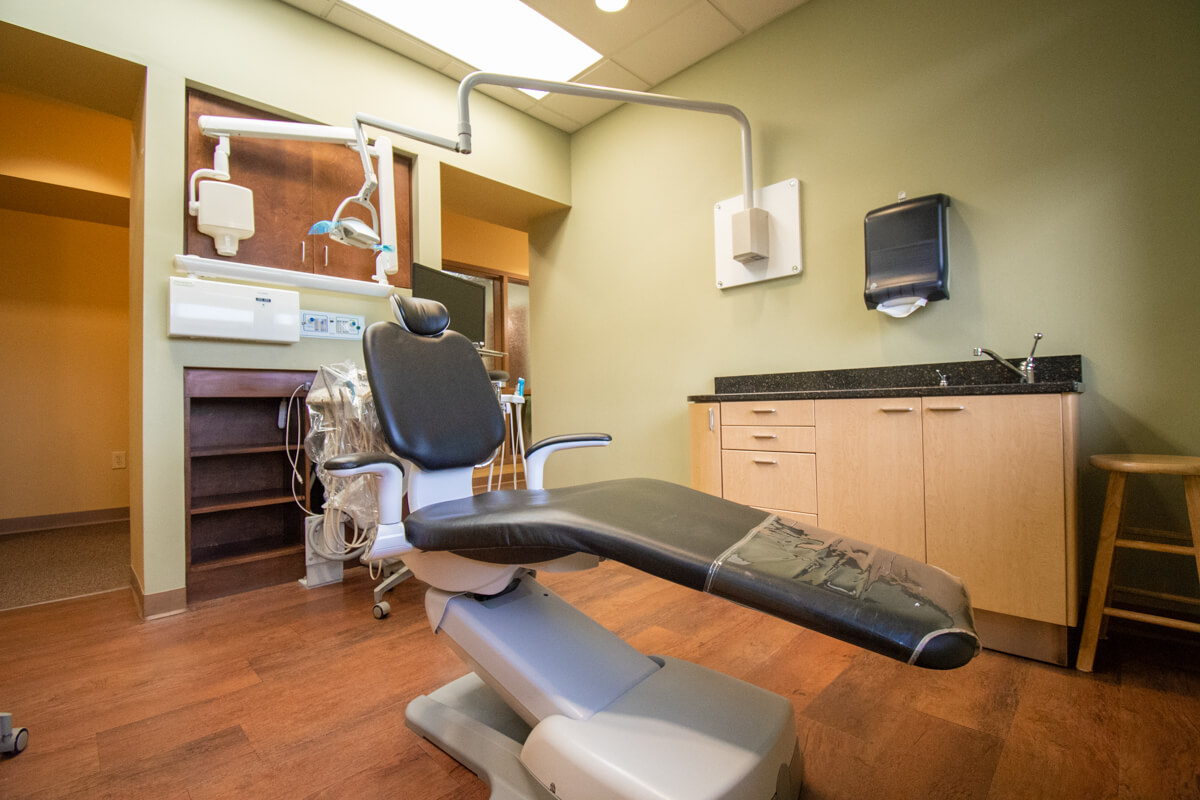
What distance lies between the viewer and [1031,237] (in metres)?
1.97

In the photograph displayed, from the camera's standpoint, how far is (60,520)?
392 cm

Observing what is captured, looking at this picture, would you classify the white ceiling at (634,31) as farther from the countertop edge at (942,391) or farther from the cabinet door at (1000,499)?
the cabinet door at (1000,499)

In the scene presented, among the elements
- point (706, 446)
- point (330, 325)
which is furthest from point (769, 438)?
point (330, 325)

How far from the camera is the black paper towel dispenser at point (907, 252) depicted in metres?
2.08

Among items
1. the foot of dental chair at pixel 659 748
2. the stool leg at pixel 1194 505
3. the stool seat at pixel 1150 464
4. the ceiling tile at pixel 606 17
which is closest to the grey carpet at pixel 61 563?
the foot of dental chair at pixel 659 748

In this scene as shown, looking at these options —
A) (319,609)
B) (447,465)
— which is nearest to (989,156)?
(447,465)

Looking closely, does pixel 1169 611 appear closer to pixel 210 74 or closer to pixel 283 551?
pixel 283 551

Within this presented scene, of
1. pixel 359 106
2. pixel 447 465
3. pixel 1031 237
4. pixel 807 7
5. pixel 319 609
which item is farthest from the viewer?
pixel 359 106

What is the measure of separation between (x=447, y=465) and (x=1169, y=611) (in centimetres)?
246

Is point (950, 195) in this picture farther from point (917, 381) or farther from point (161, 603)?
point (161, 603)

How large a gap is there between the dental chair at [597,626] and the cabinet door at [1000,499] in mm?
951

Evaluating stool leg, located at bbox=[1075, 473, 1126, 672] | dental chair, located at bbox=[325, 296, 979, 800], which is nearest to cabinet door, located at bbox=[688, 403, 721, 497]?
dental chair, located at bbox=[325, 296, 979, 800]

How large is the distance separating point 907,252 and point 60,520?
19.3ft

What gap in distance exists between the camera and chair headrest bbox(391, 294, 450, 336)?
1.53m
